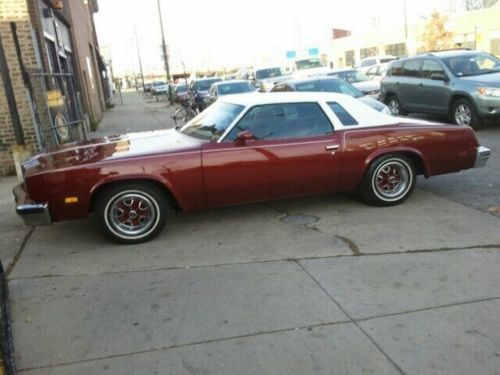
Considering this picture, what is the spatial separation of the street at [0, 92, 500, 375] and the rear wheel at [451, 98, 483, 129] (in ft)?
17.2

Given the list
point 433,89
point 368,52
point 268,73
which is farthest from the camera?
point 368,52

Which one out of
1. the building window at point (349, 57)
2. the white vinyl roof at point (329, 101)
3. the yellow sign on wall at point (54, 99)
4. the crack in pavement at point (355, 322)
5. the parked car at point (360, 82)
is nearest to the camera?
the crack in pavement at point (355, 322)

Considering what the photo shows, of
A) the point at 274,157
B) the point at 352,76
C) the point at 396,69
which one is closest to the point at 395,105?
the point at 396,69

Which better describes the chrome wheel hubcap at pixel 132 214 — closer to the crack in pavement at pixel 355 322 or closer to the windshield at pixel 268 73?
the crack in pavement at pixel 355 322

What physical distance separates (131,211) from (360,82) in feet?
42.7

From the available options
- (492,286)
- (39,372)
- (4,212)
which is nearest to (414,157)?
(492,286)

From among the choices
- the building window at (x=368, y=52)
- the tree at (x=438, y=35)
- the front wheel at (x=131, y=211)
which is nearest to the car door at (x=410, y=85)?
the front wheel at (x=131, y=211)

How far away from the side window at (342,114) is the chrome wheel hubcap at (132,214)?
89.3 inches

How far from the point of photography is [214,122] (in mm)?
5859

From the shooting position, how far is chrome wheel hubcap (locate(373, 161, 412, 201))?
5.93 m

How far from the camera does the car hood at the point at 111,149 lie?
5109 millimetres

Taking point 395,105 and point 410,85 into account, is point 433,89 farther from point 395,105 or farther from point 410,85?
point 395,105

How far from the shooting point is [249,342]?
3.26 m

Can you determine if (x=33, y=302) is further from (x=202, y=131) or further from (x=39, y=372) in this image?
(x=202, y=131)
